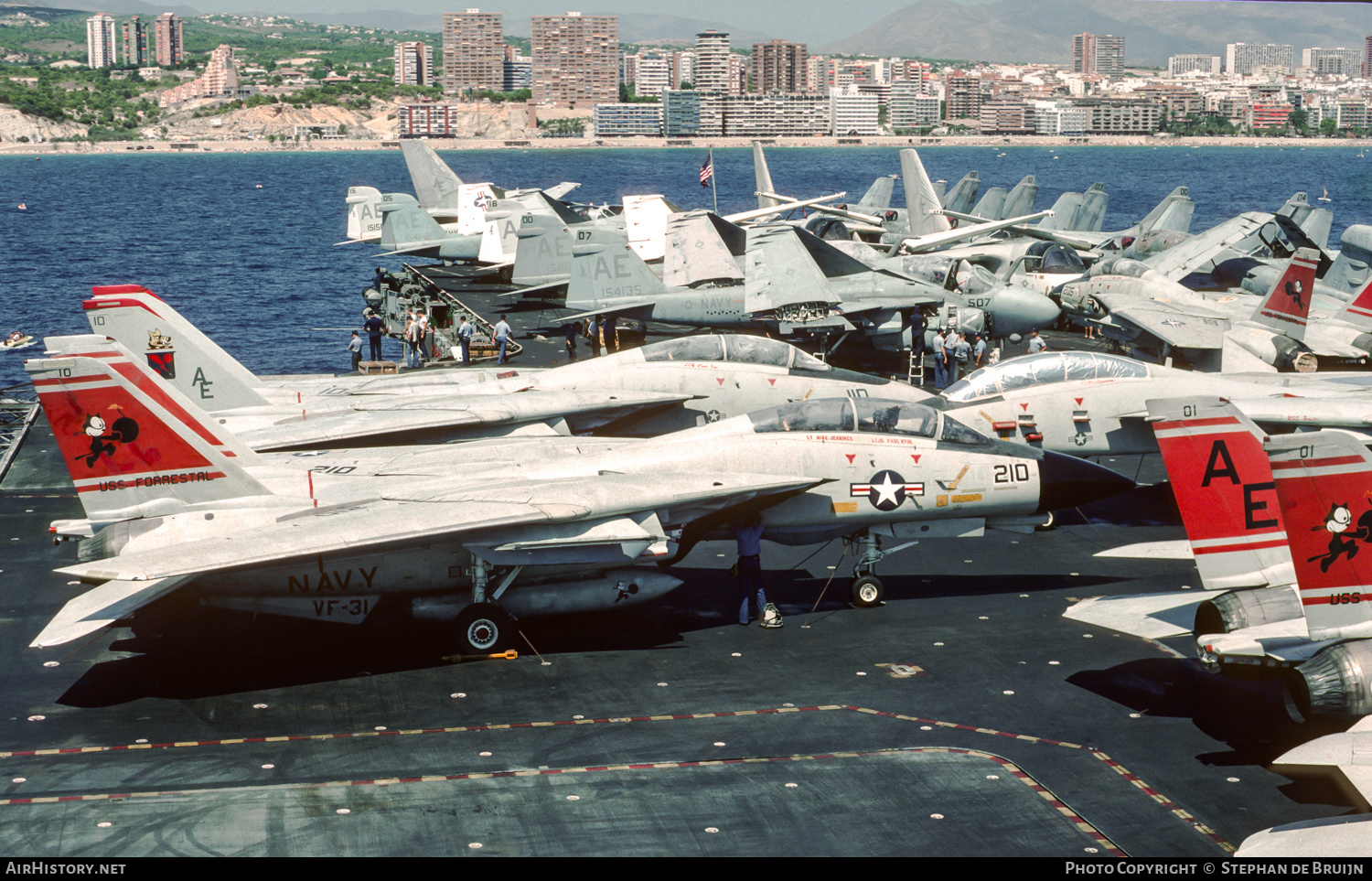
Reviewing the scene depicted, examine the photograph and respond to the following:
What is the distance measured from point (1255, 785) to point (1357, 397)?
12.6m

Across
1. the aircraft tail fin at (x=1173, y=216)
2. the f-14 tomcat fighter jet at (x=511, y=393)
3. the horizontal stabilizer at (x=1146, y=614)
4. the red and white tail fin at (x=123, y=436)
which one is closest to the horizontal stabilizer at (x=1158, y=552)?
the horizontal stabilizer at (x=1146, y=614)

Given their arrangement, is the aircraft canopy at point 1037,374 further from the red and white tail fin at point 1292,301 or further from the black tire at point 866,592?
the red and white tail fin at point 1292,301

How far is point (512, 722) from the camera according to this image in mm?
13828

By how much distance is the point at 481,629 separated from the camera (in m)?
15.7

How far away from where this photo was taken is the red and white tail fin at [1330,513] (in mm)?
11219

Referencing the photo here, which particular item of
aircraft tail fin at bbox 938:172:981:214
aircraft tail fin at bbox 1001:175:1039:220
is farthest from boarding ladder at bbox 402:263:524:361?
aircraft tail fin at bbox 1001:175:1039:220

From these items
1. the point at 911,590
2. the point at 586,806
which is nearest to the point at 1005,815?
the point at 586,806

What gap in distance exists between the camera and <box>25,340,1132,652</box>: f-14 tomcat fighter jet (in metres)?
14.8

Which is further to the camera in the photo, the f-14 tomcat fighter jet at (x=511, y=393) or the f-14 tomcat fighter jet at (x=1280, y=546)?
the f-14 tomcat fighter jet at (x=511, y=393)

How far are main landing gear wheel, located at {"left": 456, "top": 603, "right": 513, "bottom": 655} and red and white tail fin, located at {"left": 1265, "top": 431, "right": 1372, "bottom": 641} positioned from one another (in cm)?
952

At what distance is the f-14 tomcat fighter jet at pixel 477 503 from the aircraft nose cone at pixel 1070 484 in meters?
0.03

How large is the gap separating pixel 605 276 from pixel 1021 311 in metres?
13.1

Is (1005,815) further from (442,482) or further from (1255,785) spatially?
(442,482)

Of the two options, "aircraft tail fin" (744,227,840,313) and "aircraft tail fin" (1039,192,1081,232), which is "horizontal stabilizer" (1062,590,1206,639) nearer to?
"aircraft tail fin" (744,227,840,313)
